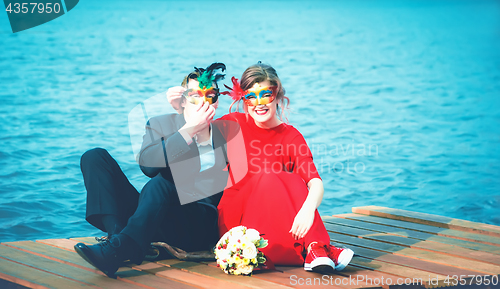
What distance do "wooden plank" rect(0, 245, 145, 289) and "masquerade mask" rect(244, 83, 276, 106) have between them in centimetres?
143

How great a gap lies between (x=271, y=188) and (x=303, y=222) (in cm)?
32

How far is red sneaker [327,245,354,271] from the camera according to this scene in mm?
3400

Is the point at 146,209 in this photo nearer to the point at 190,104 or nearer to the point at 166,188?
the point at 166,188

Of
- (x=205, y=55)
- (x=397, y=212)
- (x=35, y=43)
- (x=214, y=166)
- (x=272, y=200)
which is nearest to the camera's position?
(x=272, y=200)

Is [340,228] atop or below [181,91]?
below

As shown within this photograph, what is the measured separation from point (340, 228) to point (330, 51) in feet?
91.7

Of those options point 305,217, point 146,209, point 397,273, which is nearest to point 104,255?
point 146,209

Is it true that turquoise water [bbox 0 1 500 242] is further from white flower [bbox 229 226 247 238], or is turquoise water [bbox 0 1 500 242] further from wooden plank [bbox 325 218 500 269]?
white flower [bbox 229 226 247 238]

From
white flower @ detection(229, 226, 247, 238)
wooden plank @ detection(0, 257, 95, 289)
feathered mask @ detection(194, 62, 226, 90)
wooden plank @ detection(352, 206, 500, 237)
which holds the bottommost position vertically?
wooden plank @ detection(352, 206, 500, 237)

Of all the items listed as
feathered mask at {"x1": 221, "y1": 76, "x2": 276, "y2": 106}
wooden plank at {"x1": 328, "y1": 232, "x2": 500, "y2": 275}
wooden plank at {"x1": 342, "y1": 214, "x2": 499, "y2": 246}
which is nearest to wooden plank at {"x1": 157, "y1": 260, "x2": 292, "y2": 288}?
feathered mask at {"x1": 221, "y1": 76, "x2": 276, "y2": 106}

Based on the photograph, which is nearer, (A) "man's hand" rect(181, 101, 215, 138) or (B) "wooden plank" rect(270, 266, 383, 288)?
(B) "wooden plank" rect(270, 266, 383, 288)

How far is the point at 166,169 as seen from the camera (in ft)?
11.4

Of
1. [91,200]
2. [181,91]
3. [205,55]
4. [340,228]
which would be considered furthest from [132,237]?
[205,55]

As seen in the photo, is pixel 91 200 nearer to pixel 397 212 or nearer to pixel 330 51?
pixel 397 212
